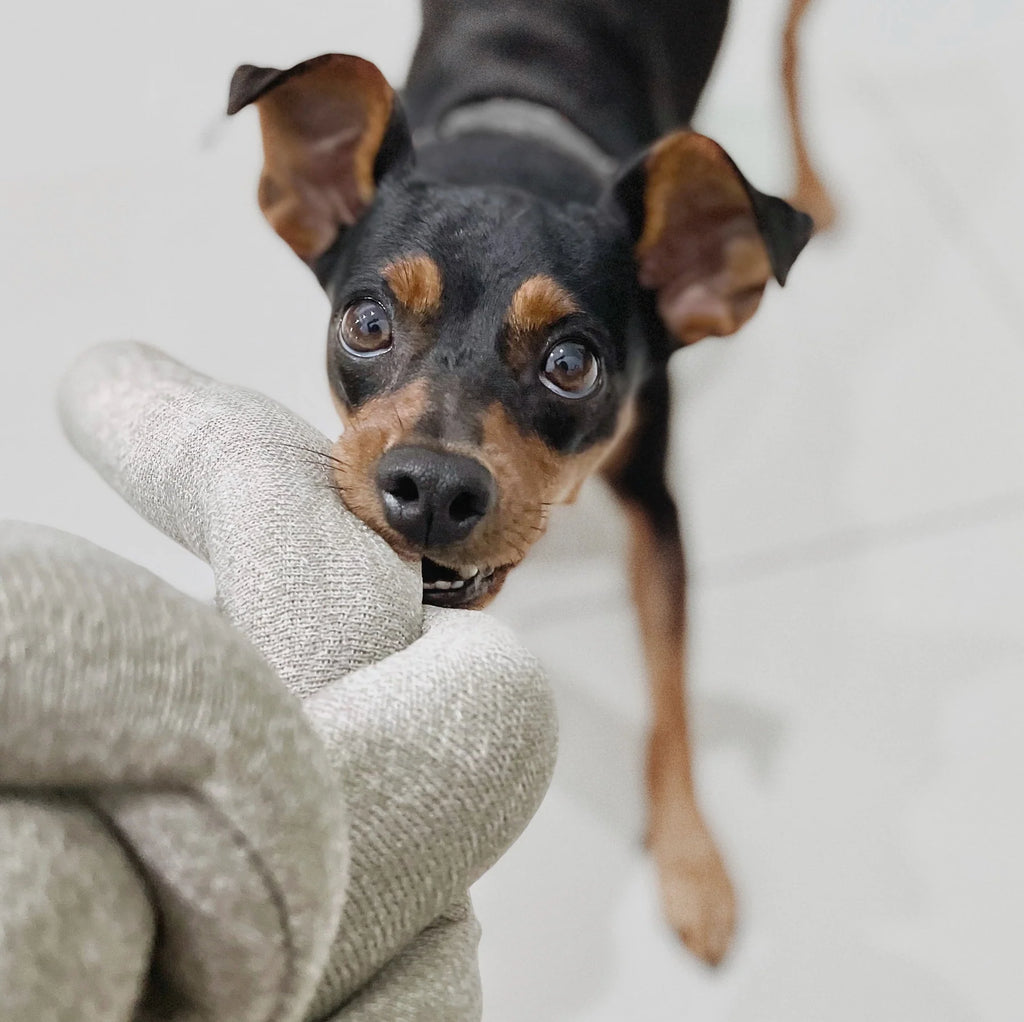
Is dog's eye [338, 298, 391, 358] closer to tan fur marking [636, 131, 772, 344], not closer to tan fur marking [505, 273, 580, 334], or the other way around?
tan fur marking [505, 273, 580, 334]

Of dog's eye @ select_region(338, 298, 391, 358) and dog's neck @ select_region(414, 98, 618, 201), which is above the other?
dog's neck @ select_region(414, 98, 618, 201)

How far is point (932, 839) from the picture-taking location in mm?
1229

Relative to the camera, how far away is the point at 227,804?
0.30 metres

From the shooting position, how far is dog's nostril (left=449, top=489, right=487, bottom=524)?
0.84 meters

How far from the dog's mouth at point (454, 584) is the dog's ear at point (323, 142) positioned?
0.39 m

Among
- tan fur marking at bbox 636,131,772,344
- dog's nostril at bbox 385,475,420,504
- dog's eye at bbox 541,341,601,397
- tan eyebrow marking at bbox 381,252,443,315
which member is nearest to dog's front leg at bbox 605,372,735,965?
tan fur marking at bbox 636,131,772,344

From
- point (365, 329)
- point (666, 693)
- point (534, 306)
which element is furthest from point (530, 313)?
point (666, 693)

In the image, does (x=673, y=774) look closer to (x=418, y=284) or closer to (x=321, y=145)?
(x=418, y=284)

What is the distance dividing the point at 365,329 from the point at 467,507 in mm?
230

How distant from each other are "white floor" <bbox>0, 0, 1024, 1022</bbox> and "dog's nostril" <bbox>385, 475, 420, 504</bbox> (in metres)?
0.55

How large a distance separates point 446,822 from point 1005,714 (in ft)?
3.64

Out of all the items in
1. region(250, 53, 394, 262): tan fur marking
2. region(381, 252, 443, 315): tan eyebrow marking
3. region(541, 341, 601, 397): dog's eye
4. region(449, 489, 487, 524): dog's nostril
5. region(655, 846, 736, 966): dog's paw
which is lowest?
region(655, 846, 736, 966): dog's paw

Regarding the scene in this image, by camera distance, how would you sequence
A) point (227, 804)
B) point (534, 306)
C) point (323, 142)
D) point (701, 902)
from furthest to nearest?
point (701, 902) < point (323, 142) < point (534, 306) < point (227, 804)

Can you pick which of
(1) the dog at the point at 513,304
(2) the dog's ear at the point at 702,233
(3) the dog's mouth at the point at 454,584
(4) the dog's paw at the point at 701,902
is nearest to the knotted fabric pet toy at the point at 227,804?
(1) the dog at the point at 513,304
